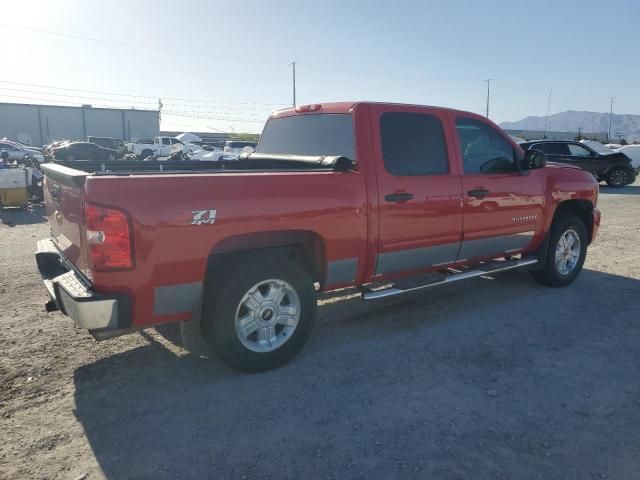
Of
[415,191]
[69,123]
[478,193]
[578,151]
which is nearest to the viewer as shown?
[415,191]

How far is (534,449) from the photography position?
290cm

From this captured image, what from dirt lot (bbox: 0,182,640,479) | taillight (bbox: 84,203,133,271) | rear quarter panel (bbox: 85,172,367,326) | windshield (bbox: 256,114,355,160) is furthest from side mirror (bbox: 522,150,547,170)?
taillight (bbox: 84,203,133,271)

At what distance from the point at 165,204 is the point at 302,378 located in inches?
63.5

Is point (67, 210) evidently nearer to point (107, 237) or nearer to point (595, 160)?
point (107, 237)

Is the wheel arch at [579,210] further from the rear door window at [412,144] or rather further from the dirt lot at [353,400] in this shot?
the rear door window at [412,144]

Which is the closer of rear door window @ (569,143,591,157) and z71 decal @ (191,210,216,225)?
z71 decal @ (191,210,216,225)

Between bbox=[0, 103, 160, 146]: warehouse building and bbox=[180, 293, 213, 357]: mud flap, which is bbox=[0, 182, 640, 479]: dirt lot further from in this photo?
bbox=[0, 103, 160, 146]: warehouse building

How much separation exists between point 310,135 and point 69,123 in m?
63.7

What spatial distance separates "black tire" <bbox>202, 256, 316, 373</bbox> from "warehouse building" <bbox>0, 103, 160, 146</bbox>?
59.9 meters

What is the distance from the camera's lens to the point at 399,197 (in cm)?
423

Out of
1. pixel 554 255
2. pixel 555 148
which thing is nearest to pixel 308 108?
pixel 554 255

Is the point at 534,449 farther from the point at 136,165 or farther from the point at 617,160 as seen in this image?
the point at 617,160

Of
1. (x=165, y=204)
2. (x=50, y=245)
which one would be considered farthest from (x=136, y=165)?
(x=165, y=204)

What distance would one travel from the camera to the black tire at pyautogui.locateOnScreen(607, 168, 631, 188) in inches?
763
